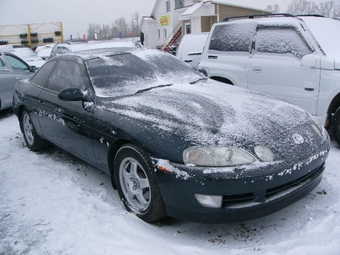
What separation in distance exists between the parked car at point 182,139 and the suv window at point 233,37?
6.87 ft

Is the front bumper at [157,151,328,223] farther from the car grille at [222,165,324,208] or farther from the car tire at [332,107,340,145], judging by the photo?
the car tire at [332,107,340,145]

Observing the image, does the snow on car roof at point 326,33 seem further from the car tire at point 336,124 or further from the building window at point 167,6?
the building window at point 167,6

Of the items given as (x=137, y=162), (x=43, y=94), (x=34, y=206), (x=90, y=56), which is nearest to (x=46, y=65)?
(x=43, y=94)

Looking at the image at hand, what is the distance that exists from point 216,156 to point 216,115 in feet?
1.86

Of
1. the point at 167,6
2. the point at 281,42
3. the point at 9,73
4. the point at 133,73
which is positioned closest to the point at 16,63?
the point at 9,73

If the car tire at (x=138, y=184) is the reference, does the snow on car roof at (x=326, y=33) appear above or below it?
above

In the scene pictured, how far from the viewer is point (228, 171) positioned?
8.28 ft

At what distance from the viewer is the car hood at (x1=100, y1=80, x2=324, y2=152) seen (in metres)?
2.74

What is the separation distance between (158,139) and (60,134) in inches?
77.2

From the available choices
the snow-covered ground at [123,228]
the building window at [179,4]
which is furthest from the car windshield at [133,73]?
the building window at [179,4]

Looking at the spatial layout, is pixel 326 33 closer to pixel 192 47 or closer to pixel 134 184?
pixel 134 184

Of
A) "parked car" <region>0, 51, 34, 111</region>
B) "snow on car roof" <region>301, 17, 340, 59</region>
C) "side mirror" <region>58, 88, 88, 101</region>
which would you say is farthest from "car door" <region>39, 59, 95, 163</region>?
"parked car" <region>0, 51, 34, 111</region>

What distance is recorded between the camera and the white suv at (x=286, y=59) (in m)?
4.71

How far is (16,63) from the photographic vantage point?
878cm
